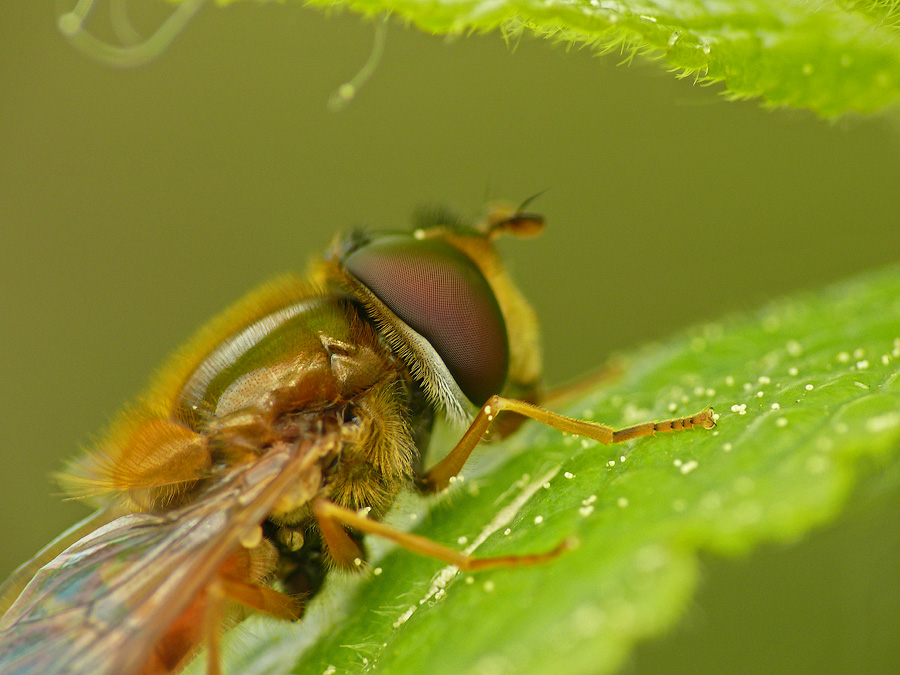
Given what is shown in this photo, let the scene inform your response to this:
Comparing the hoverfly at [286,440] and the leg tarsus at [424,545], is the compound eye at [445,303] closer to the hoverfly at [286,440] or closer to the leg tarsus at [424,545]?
the hoverfly at [286,440]

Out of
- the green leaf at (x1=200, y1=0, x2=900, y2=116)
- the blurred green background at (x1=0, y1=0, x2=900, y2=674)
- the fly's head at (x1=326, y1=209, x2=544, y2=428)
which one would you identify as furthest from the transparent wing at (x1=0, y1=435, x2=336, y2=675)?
the blurred green background at (x1=0, y1=0, x2=900, y2=674)

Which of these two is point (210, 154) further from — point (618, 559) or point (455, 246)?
point (618, 559)

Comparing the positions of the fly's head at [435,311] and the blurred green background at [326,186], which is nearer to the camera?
the fly's head at [435,311]

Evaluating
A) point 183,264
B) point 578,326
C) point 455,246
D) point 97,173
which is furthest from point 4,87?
point 455,246

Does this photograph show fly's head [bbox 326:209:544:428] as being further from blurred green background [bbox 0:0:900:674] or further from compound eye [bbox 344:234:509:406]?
blurred green background [bbox 0:0:900:674]

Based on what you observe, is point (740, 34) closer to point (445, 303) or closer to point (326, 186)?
point (445, 303)

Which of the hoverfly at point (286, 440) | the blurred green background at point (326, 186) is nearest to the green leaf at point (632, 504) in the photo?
the hoverfly at point (286, 440)
